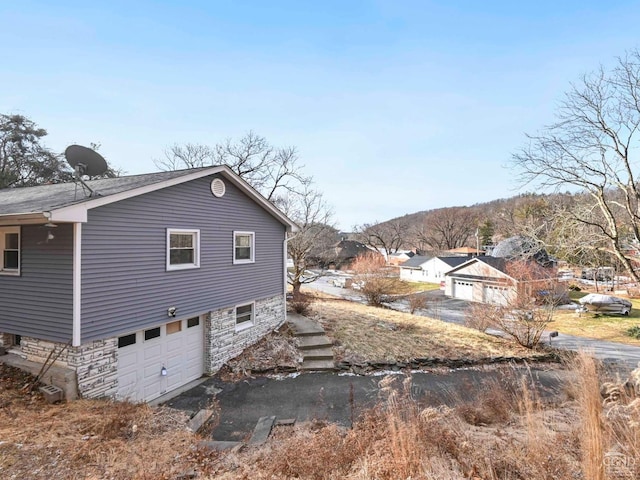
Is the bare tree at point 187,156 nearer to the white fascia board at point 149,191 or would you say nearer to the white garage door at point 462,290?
the white fascia board at point 149,191

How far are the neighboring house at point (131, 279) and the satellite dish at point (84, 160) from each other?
0.47 m

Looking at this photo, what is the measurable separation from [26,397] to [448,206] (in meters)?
82.3

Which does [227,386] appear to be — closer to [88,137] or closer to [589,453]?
[589,453]

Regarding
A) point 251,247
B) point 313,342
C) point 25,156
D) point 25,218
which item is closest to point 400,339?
point 313,342

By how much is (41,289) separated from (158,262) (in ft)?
7.13

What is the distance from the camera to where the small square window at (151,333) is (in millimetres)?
7695

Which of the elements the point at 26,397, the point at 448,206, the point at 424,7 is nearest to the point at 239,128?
the point at 424,7

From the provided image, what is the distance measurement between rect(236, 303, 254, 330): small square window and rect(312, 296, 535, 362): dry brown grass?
3120 millimetres

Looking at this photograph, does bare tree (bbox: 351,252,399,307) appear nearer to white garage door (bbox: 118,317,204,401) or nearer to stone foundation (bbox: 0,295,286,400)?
white garage door (bbox: 118,317,204,401)

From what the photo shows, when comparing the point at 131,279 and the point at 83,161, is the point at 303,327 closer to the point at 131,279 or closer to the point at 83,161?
the point at 131,279

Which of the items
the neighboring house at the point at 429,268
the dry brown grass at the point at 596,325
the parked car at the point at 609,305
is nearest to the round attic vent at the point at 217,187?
the dry brown grass at the point at 596,325

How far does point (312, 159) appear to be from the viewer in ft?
84.0

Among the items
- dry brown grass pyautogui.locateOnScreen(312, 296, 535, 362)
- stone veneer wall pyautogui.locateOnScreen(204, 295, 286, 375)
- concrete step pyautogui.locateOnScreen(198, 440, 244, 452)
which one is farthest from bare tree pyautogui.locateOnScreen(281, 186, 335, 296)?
concrete step pyautogui.locateOnScreen(198, 440, 244, 452)

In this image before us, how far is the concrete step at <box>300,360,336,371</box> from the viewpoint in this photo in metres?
9.88
